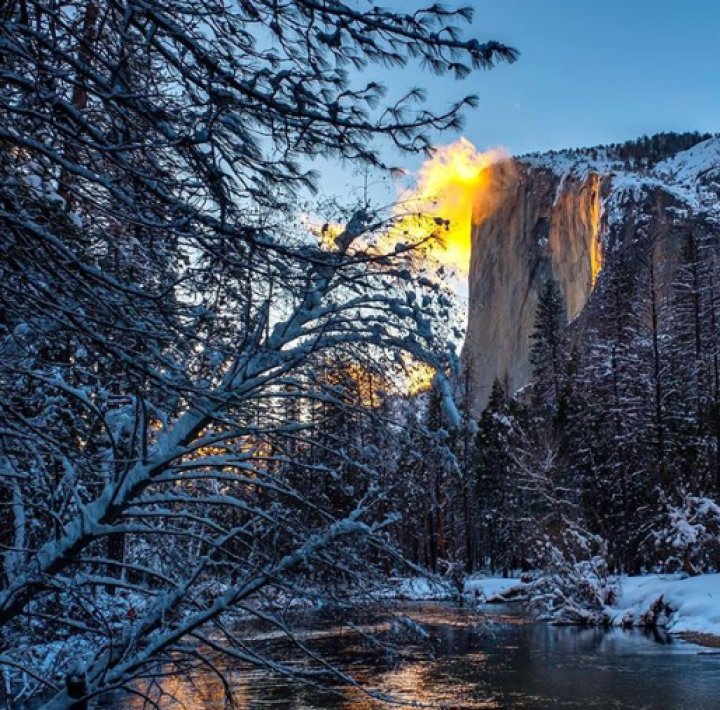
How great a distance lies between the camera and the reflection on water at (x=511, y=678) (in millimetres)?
11664

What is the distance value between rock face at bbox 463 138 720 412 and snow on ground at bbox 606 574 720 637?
6680 cm

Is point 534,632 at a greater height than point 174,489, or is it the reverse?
point 174,489

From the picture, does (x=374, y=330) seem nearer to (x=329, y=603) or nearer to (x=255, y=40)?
(x=329, y=603)

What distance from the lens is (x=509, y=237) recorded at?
12531 centimetres

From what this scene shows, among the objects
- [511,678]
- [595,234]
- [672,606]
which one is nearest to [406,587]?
[511,678]

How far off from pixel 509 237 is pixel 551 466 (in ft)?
314

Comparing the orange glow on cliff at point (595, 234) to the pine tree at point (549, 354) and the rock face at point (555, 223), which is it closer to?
the rock face at point (555, 223)

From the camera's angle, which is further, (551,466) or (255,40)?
(551,466)

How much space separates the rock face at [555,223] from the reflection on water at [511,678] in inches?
2920

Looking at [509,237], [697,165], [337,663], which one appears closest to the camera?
[337,663]

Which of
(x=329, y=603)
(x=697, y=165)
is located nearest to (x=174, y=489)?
(x=329, y=603)

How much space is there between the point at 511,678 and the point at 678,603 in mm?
9981

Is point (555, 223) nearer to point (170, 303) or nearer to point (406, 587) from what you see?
point (406, 587)

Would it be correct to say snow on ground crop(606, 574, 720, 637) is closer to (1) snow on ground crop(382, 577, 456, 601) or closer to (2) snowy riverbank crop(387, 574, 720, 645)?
(2) snowy riverbank crop(387, 574, 720, 645)
